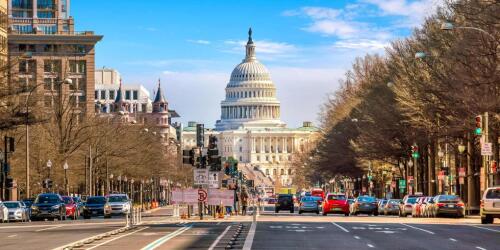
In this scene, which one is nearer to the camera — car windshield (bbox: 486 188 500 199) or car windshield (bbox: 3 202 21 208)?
car windshield (bbox: 486 188 500 199)

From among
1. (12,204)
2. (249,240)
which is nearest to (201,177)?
(12,204)

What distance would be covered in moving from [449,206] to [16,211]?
76.2 feet

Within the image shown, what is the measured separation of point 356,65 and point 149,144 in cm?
2293

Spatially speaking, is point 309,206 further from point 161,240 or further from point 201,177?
point 161,240

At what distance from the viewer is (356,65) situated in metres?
135

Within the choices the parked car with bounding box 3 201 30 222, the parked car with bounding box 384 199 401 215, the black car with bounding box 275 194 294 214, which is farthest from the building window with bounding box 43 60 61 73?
the parked car with bounding box 3 201 30 222

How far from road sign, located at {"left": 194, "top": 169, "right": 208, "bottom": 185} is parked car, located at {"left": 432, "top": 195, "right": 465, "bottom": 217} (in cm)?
1334

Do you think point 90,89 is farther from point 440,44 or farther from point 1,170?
point 440,44

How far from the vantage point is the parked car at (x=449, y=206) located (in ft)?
236

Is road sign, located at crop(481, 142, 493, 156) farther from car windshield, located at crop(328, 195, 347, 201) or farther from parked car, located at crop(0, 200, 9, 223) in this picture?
parked car, located at crop(0, 200, 9, 223)

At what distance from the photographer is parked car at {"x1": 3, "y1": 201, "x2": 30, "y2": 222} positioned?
7094 centimetres

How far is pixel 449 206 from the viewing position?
7231cm

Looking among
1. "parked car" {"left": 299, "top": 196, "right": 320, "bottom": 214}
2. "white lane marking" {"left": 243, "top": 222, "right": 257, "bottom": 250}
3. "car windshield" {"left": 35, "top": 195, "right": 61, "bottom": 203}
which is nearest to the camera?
"white lane marking" {"left": 243, "top": 222, "right": 257, "bottom": 250}

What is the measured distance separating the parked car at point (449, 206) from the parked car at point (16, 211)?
73.7 feet
